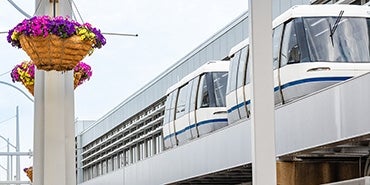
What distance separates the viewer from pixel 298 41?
33.5ft

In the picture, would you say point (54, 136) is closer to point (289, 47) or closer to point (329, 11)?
point (329, 11)

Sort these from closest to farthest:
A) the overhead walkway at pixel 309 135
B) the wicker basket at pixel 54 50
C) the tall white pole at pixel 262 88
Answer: the tall white pole at pixel 262 88
the wicker basket at pixel 54 50
the overhead walkway at pixel 309 135

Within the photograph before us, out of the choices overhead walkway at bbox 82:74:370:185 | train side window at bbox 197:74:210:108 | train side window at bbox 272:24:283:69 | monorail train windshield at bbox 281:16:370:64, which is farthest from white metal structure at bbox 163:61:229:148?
monorail train windshield at bbox 281:16:370:64

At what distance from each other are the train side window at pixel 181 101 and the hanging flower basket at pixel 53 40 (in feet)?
34.9

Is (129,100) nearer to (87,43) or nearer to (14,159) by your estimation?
(14,159)

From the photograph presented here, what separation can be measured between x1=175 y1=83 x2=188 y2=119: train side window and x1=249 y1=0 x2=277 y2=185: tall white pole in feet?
37.1

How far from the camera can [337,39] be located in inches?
396

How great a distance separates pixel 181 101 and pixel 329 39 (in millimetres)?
6204

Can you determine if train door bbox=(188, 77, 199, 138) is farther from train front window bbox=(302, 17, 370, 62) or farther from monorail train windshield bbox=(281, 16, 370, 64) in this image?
train front window bbox=(302, 17, 370, 62)

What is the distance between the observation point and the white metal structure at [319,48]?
32.0 ft

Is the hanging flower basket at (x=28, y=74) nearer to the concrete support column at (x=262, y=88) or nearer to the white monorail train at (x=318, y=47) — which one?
the concrete support column at (x=262, y=88)

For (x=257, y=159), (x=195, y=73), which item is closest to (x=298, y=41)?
(x=195, y=73)

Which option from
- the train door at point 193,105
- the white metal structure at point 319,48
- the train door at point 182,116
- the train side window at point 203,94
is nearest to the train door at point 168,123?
the train door at point 182,116

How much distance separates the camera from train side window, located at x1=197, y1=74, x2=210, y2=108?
1468 cm
